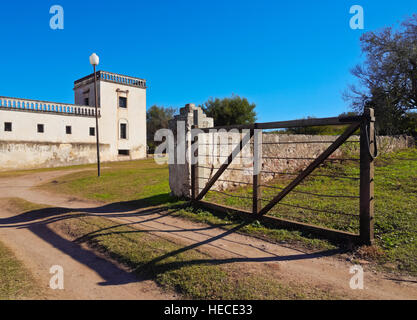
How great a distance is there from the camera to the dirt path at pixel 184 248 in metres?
3.13

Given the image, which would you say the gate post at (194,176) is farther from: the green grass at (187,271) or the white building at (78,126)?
the white building at (78,126)

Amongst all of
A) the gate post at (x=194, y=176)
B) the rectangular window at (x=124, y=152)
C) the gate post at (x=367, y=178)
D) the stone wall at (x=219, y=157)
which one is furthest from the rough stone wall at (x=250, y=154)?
the rectangular window at (x=124, y=152)

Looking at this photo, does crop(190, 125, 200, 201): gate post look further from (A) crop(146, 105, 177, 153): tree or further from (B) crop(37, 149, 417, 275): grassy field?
(A) crop(146, 105, 177, 153): tree

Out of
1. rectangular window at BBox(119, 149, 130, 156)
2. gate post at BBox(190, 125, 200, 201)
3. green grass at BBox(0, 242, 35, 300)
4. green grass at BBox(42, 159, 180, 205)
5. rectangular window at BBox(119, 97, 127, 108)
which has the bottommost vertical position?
green grass at BBox(0, 242, 35, 300)

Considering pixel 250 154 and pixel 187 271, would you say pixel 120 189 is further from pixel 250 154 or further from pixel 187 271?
pixel 187 271

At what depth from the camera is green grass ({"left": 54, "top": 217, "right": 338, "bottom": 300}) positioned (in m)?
3.00

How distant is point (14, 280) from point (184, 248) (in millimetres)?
2274

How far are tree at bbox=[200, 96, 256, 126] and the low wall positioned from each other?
16.2m

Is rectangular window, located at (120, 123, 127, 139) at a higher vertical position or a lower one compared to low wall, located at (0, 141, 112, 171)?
higher

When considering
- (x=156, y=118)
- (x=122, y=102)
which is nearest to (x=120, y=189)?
(x=122, y=102)

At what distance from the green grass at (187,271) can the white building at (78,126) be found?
22.1 m

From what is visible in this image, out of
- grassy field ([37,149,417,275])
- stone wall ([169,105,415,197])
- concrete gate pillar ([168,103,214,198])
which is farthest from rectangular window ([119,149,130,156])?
concrete gate pillar ([168,103,214,198])

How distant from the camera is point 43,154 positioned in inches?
959

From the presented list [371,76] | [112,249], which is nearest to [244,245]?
[112,249]
